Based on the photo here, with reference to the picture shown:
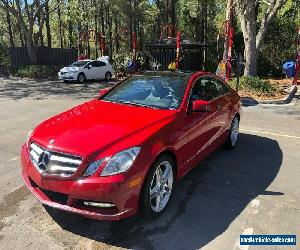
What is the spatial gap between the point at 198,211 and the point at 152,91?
1.94 meters

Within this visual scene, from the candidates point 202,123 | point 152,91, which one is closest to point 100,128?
point 152,91

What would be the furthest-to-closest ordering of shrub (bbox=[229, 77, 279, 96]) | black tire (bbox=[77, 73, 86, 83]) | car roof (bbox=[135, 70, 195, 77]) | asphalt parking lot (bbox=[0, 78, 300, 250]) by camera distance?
black tire (bbox=[77, 73, 86, 83]), shrub (bbox=[229, 77, 279, 96]), car roof (bbox=[135, 70, 195, 77]), asphalt parking lot (bbox=[0, 78, 300, 250])

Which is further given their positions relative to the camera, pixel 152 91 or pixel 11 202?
pixel 152 91

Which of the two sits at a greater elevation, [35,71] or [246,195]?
[35,71]

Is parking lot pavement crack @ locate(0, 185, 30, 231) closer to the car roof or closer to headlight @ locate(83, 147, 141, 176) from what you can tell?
headlight @ locate(83, 147, 141, 176)

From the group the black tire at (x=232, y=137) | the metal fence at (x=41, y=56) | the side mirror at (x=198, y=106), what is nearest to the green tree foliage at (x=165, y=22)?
the metal fence at (x=41, y=56)

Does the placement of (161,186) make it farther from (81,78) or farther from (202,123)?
(81,78)

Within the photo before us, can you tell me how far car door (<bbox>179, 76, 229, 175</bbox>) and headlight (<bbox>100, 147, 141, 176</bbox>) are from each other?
1240 mm

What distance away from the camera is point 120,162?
13.2 ft

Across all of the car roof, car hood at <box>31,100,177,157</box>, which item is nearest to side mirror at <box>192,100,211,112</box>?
car hood at <box>31,100,177,157</box>

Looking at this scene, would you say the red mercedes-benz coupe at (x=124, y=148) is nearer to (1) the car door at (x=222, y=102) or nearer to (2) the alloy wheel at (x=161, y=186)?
(2) the alloy wheel at (x=161, y=186)

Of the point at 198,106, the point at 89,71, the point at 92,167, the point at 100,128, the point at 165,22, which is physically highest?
the point at 165,22

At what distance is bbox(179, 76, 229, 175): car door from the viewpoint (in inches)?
208

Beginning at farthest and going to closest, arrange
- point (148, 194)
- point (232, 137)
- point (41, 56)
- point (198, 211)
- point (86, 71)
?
1. point (41, 56)
2. point (86, 71)
3. point (232, 137)
4. point (198, 211)
5. point (148, 194)
